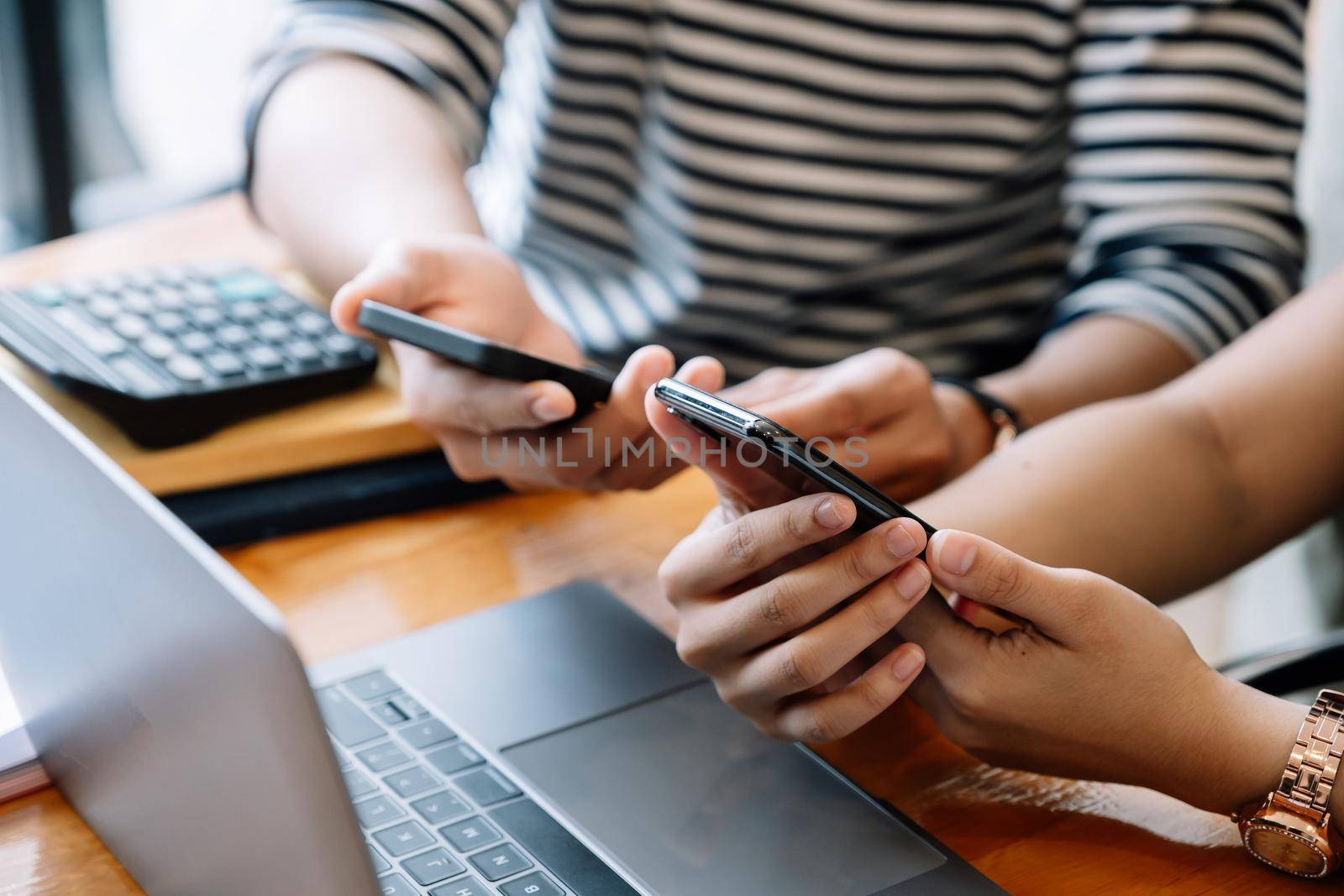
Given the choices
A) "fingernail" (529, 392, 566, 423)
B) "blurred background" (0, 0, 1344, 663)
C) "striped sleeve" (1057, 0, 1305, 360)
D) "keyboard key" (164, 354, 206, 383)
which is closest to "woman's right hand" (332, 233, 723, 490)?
"fingernail" (529, 392, 566, 423)

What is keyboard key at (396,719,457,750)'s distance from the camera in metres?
0.44

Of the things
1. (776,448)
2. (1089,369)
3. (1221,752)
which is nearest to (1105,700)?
(1221,752)

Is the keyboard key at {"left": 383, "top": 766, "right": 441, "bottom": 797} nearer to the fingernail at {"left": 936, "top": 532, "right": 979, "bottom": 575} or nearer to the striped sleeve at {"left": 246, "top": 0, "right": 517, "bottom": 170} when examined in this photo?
the fingernail at {"left": 936, "top": 532, "right": 979, "bottom": 575}

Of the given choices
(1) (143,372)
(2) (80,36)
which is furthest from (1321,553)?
(2) (80,36)

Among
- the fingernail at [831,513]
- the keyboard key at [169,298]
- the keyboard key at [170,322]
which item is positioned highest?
the fingernail at [831,513]

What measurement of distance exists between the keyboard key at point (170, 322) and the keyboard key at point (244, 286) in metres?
0.04

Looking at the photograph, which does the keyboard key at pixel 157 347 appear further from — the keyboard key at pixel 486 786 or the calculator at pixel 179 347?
the keyboard key at pixel 486 786

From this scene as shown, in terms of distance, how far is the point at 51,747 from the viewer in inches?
16.5

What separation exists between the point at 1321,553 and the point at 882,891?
1.58 feet

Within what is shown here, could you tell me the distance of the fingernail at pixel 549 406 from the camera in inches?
20.0

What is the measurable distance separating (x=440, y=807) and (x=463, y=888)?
1.6 inches

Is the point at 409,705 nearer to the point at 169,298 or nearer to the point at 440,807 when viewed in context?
the point at 440,807

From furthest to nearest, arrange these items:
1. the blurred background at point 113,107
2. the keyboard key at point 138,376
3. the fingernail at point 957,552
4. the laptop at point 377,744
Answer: the blurred background at point 113,107 < the keyboard key at point 138,376 < the fingernail at point 957,552 < the laptop at point 377,744

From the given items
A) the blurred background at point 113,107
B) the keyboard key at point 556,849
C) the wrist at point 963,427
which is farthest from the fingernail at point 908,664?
the blurred background at point 113,107
